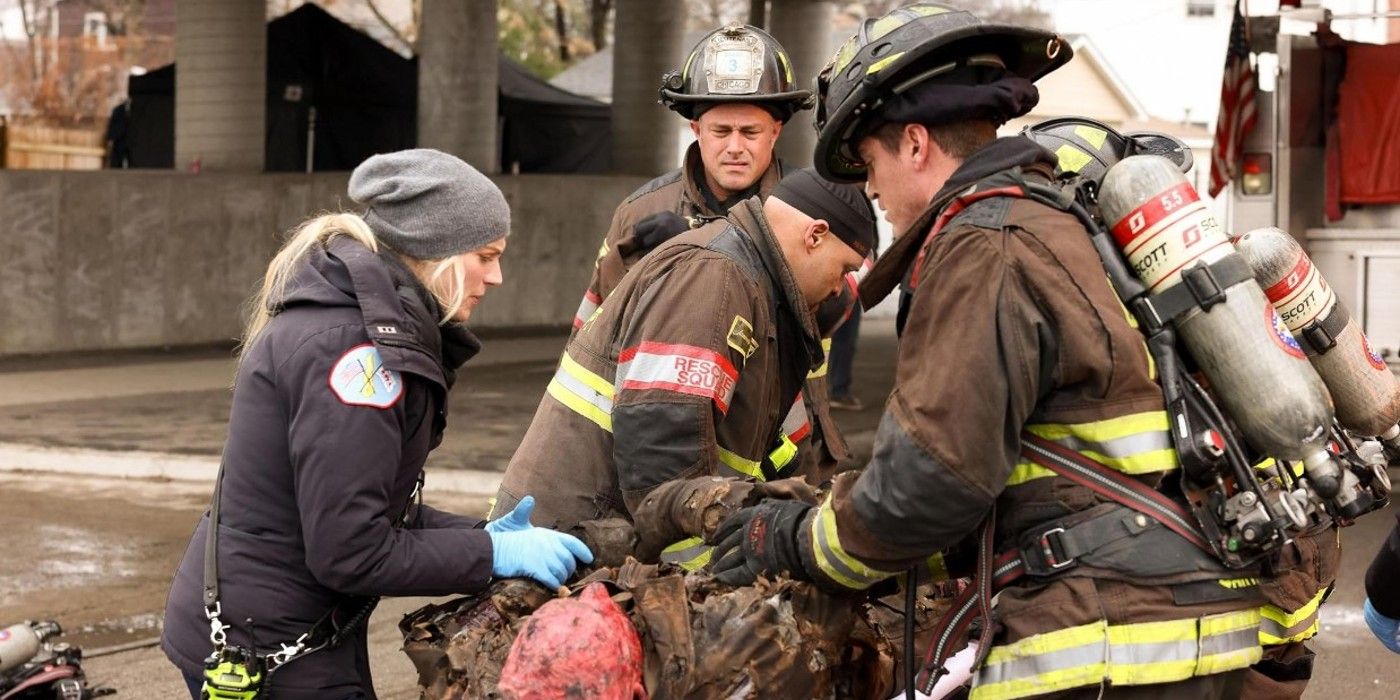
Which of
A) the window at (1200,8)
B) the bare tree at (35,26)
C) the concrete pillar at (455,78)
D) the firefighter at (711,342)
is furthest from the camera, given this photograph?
the window at (1200,8)

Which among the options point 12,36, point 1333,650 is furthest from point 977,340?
point 12,36

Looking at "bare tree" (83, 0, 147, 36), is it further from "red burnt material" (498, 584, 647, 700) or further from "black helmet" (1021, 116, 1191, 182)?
"red burnt material" (498, 584, 647, 700)

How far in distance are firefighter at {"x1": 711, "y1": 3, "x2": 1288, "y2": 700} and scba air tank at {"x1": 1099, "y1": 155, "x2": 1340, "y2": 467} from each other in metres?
0.09

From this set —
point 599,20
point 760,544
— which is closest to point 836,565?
point 760,544

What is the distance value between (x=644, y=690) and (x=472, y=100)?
15237mm

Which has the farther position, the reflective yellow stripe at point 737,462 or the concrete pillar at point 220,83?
the concrete pillar at point 220,83

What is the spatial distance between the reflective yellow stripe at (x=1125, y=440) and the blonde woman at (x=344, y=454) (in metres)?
1.04

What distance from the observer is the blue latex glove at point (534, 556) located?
129 inches

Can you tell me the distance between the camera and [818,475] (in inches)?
191

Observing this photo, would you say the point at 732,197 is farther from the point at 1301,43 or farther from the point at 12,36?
the point at 12,36

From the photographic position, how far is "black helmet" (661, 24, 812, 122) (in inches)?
213

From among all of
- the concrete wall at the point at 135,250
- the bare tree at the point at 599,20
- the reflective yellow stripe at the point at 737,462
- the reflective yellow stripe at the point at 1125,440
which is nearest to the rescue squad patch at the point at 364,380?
the reflective yellow stripe at the point at 737,462

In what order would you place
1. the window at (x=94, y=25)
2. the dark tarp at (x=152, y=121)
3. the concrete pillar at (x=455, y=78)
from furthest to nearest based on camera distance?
the window at (x=94, y=25)
the dark tarp at (x=152, y=121)
the concrete pillar at (x=455, y=78)

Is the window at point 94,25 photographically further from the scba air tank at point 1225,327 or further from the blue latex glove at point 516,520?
the scba air tank at point 1225,327
